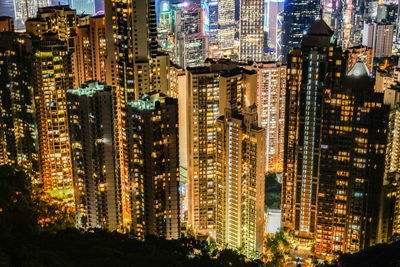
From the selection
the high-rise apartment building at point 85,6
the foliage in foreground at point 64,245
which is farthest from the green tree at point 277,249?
the high-rise apartment building at point 85,6

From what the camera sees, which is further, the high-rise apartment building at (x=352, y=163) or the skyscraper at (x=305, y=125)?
the skyscraper at (x=305, y=125)

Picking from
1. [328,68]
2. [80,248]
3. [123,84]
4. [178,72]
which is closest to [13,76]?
[123,84]

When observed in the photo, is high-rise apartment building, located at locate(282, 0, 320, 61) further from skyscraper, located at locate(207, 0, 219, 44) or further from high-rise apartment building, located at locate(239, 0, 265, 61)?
skyscraper, located at locate(207, 0, 219, 44)

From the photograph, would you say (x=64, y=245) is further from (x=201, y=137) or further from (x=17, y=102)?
(x=17, y=102)

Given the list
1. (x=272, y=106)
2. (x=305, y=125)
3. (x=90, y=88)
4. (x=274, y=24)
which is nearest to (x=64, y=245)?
(x=90, y=88)

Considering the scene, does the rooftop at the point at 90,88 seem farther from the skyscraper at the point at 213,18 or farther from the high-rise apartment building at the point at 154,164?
the skyscraper at the point at 213,18

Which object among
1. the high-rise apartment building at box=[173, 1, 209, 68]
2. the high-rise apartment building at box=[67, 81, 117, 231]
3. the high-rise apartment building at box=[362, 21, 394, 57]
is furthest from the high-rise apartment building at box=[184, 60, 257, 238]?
the high-rise apartment building at box=[362, 21, 394, 57]
